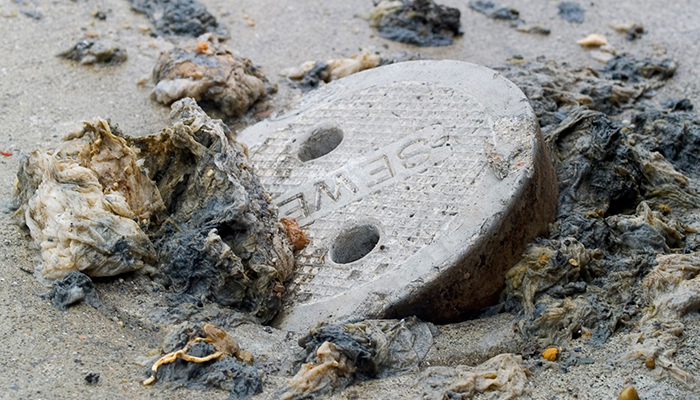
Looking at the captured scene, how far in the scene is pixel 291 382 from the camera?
119 inches

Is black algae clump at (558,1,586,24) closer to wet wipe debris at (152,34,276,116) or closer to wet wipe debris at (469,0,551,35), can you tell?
wet wipe debris at (469,0,551,35)

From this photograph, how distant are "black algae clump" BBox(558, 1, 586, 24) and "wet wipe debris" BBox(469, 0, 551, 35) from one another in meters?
0.37

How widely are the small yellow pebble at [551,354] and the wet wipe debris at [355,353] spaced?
0.52 meters

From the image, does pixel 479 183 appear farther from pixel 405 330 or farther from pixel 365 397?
pixel 365 397

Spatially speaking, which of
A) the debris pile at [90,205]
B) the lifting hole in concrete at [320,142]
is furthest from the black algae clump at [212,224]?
the lifting hole in concrete at [320,142]

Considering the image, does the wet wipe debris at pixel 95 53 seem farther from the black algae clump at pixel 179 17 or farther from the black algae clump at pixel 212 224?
the black algae clump at pixel 212 224

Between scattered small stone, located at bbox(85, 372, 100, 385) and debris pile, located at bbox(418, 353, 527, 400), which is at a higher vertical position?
scattered small stone, located at bbox(85, 372, 100, 385)

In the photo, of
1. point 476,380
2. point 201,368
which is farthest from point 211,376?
point 476,380

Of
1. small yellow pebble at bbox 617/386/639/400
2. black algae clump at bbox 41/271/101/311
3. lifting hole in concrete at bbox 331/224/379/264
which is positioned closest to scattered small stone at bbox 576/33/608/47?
lifting hole in concrete at bbox 331/224/379/264

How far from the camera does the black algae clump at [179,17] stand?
20.9 ft

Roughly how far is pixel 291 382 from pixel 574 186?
85.3 inches

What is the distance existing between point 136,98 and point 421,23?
8.58 feet

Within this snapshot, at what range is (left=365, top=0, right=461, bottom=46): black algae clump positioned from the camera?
658cm

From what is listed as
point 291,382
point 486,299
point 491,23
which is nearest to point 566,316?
point 486,299
